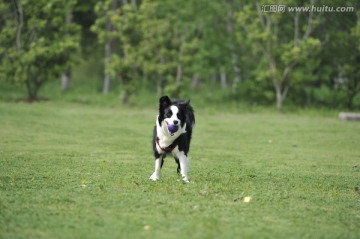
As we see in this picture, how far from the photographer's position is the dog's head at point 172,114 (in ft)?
26.6

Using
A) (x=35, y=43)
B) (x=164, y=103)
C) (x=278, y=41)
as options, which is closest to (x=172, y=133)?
(x=164, y=103)

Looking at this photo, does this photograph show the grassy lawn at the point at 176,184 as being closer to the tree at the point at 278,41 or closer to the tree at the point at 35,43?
the tree at the point at 278,41

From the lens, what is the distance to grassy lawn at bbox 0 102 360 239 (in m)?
5.97

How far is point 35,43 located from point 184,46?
644 cm

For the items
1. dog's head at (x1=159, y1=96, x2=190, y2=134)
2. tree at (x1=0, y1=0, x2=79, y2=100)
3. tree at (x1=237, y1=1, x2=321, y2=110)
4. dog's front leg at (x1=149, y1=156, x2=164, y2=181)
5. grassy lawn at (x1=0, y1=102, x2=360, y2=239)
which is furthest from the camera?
tree at (x1=0, y1=0, x2=79, y2=100)

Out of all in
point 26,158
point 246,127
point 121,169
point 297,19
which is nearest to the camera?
point 121,169

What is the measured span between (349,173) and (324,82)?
17801mm

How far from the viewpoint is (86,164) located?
1039 cm

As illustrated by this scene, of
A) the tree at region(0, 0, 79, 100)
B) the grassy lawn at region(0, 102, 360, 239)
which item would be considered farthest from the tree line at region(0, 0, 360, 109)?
the grassy lawn at region(0, 102, 360, 239)

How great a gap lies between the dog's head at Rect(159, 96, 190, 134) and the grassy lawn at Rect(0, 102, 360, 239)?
2.71 ft

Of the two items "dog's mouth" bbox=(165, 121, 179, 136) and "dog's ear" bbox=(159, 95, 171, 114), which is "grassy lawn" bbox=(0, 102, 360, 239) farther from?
"dog's ear" bbox=(159, 95, 171, 114)

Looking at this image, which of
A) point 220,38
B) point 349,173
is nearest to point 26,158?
point 349,173

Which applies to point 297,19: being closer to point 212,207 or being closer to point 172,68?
point 172,68

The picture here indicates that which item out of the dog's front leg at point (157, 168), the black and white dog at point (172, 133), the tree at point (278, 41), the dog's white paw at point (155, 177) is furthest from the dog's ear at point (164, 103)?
the tree at point (278, 41)
